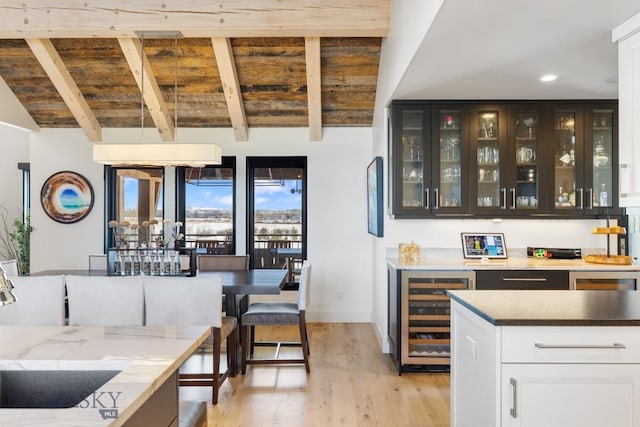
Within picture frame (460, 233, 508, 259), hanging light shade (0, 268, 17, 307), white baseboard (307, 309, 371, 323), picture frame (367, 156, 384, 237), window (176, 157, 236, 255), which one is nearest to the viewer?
hanging light shade (0, 268, 17, 307)

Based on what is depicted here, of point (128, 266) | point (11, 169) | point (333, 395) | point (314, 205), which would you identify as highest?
point (11, 169)

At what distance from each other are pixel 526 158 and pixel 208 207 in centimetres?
370

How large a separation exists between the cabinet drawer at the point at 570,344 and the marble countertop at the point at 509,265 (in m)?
1.98

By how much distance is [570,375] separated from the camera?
192 centimetres

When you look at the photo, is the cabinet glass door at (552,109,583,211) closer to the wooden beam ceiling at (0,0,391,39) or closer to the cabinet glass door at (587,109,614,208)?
the cabinet glass door at (587,109,614,208)

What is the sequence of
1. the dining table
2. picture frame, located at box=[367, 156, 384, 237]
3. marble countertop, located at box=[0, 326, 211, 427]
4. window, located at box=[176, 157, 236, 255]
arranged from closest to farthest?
marble countertop, located at box=[0, 326, 211, 427]
the dining table
picture frame, located at box=[367, 156, 384, 237]
window, located at box=[176, 157, 236, 255]

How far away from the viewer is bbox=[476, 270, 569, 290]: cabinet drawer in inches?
154

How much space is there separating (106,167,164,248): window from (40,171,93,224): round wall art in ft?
1.05

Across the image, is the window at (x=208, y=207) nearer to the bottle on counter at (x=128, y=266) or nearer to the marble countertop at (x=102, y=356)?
the bottle on counter at (x=128, y=266)

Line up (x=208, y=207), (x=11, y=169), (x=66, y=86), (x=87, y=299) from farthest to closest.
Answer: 1. (x=11, y=169)
2. (x=208, y=207)
3. (x=66, y=86)
4. (x=87, y=299)

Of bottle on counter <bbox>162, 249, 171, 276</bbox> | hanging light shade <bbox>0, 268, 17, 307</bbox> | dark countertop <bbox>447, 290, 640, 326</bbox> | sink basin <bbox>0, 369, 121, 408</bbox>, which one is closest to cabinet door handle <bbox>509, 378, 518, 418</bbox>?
dark countertop <bbox>447, 290, 640, 326</bbox>

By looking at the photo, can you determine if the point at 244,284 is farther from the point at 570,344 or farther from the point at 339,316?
the point at 570,344

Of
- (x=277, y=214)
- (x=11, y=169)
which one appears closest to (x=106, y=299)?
(x=277, y=214)

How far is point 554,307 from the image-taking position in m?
2.17
